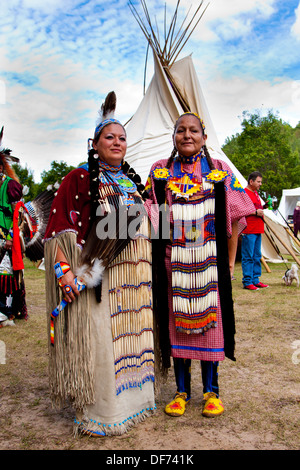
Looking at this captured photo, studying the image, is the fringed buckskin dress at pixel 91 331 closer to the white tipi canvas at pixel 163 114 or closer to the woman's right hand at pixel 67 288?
the woman's right hand at pixel 67 288

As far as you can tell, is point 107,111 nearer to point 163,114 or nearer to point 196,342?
point 196,342

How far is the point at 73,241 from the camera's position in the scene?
2.07 meters

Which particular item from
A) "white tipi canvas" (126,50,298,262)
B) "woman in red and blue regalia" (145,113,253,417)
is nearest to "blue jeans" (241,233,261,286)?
"white tipi canvas" (126,50,298,262)

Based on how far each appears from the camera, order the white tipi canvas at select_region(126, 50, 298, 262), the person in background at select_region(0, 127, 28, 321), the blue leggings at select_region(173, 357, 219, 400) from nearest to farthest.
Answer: the blue leggings at select_region(173, 357, 219, 400) → the person in background at select_region(0, 127, 28, 321) → the white tipi canvas at select_region(126, 50, 298, 262)

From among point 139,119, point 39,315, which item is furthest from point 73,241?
point 139,119

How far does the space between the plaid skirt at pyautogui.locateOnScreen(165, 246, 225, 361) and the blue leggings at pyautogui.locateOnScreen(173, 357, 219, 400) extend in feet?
0.30

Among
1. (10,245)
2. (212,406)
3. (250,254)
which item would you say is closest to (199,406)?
Answer: (212,406)

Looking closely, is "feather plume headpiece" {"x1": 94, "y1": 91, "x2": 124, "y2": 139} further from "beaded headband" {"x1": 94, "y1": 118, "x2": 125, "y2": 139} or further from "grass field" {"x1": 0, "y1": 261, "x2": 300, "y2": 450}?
"grass field" {"x1": 0, "y1": 261, "x2": 300, "y2": 450}

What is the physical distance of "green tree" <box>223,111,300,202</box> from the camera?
22.0 metres

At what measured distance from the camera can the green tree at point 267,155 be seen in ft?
72.2
